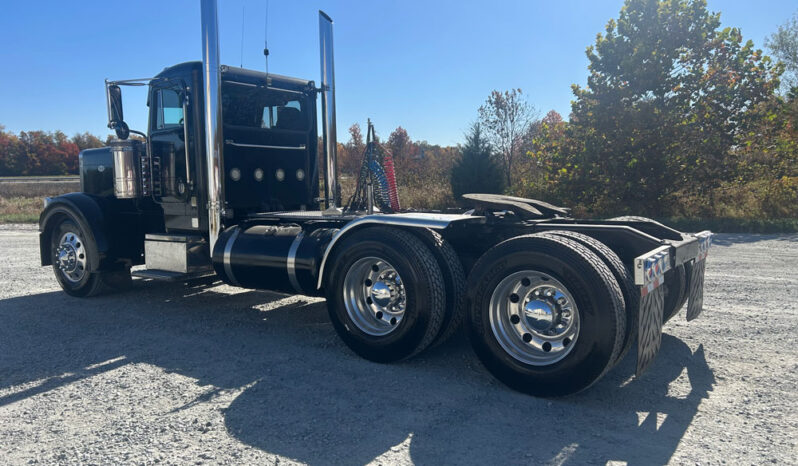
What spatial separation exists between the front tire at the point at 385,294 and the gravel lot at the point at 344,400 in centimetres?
21

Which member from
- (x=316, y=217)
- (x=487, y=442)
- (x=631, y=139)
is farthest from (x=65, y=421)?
(x=631, y=139)

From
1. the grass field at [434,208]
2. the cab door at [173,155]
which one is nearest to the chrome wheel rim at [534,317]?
the cab door at [173,155]

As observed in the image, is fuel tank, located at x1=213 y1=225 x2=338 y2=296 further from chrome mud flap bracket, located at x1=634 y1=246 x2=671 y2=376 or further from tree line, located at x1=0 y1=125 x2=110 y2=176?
tree line, located at x1=0 y1=125 x2=110 y2=176

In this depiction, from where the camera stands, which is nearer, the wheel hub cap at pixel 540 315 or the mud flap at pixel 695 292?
the wheel hub cap at pixel 540 315

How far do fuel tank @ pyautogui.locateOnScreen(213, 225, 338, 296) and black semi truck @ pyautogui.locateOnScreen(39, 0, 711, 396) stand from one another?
19mm

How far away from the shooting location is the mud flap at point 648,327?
11.7 feet

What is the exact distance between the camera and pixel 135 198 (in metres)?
7.34

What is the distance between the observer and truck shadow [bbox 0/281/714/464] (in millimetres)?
3115

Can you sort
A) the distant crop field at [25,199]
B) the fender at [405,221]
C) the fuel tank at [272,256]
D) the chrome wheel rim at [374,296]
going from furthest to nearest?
1. the distant crop field at [25,199]
2. the fuel tank at [272,256]
3. the chrome wheel rim at [374,296]
4. the fender at [405,221]

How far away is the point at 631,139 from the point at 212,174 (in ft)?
47.9

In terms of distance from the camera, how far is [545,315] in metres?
3.86

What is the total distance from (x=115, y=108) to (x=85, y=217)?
1.51 metres

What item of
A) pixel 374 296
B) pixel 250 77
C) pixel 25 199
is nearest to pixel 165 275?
pixel 250 77

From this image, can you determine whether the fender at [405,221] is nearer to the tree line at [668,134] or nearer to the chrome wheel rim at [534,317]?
the chrome wheel rim at [534,317]
